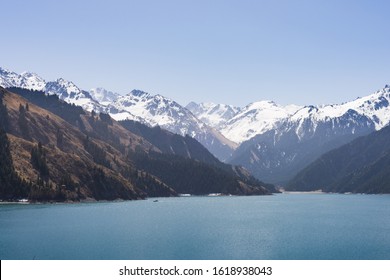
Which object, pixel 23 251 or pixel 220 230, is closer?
pixel 23 251

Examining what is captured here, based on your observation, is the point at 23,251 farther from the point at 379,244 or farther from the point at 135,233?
the point at 379,244

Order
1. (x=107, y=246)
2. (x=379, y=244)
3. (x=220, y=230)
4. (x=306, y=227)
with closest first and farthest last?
(x=107, y=246)
(x=379, y=244)
(x=220, y=230)
(x=306, y=227)

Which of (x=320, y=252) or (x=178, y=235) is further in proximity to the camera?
(x=178, y=235)
